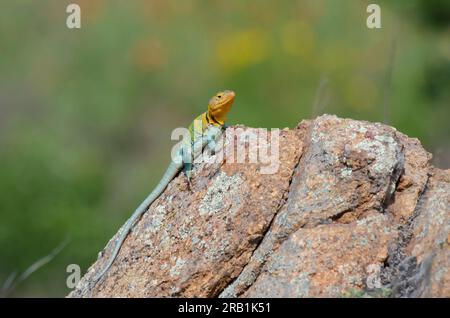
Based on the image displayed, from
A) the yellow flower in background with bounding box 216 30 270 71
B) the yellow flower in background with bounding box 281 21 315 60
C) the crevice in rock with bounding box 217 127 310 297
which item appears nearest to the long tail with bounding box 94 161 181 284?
the crevice in rock with bounding box 217 127 310 297

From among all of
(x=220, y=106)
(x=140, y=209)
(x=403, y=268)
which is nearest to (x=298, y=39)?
(x=220, y=106)

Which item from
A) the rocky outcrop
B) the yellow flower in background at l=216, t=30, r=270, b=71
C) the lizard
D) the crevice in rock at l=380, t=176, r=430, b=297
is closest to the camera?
the crevice in rock at l=380, t=176, r=430, b=297

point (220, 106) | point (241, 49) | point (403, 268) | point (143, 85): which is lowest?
point (143, 85)

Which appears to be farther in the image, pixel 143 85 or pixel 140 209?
pixel 143 85

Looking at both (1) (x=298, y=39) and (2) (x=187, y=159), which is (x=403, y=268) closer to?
(2) (x=187, y=159)

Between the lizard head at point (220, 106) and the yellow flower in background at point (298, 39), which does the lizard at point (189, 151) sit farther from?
the yellow flower in background at point (298, 39)

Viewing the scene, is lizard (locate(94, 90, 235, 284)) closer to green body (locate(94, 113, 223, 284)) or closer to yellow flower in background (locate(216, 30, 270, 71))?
green body (locate(94, 113, 223, 284))
